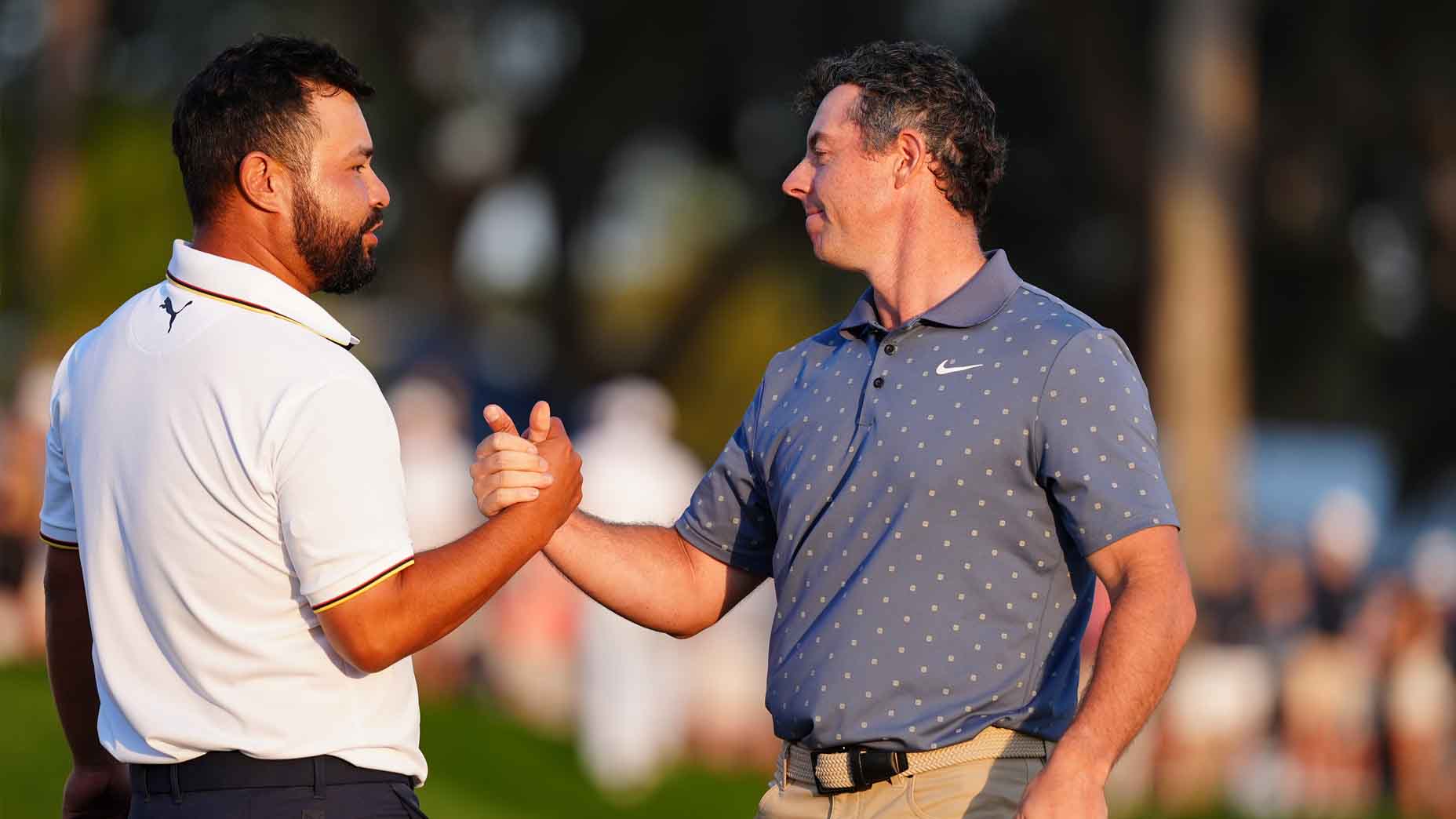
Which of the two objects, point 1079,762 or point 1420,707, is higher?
point 1079,762

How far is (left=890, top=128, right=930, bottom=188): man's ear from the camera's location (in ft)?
14.2

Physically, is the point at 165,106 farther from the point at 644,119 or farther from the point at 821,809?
the point at 821,809

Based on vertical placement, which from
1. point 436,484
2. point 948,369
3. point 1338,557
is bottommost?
point 1338,557

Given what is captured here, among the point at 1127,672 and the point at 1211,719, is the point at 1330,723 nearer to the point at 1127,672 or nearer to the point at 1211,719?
the point at 1211,719

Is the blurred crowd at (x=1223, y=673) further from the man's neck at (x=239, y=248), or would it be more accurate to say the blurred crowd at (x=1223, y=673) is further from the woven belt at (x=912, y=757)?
the man's neck at (x=239, y=248)

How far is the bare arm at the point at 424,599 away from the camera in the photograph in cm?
342

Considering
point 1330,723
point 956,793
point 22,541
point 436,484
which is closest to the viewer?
point 956,793

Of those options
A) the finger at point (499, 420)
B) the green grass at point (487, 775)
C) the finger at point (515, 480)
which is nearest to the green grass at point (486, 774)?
the green grass at point (487, 775)

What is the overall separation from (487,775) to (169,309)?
8.72 m

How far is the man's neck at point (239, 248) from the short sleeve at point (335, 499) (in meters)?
0.37

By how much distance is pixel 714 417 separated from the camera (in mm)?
29969

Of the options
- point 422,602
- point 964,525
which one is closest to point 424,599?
point 422,602

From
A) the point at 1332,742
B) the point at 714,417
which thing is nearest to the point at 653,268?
the point at 714,417

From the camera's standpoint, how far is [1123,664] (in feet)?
12.1
